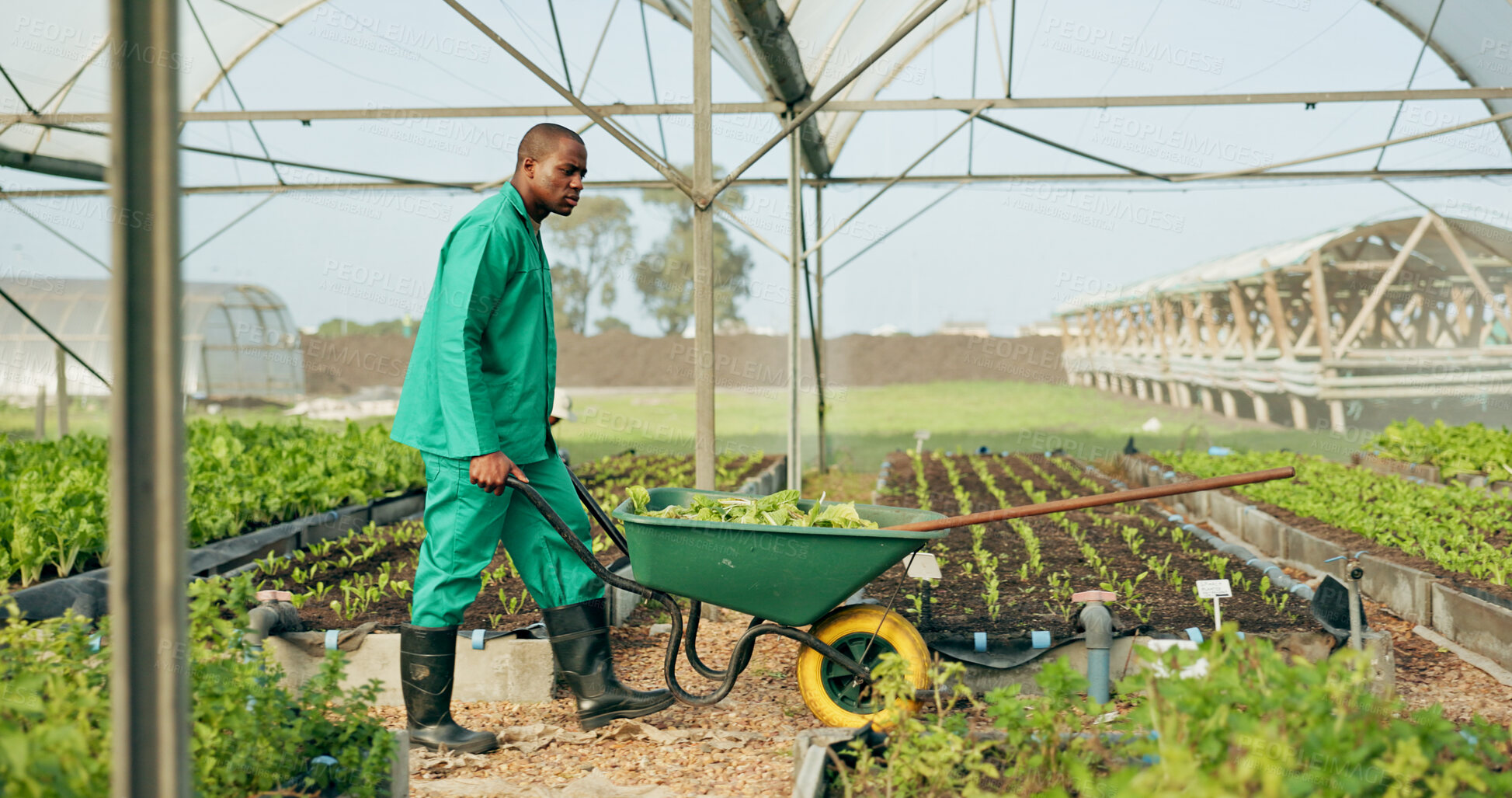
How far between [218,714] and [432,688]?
36.7 inches

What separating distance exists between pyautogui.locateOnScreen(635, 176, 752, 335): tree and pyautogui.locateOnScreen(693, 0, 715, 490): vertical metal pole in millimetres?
19191

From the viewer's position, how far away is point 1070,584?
3873 mm

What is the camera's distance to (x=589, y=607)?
2.74m

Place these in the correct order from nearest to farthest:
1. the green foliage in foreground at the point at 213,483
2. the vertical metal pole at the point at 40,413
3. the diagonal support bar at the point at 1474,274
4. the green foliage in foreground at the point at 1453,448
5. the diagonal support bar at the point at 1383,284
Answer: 1. the green foliage in foreground at the point at 213,483
2. the green foliage in foreground at the point at 1453,448
3. the vertical metal pole at the point at 40,413
4. the diagonal support bar at the point at 1474,274
5. the diagonal support bar at the point at 1383,284

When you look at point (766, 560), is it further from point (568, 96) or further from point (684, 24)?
point (684, 24)

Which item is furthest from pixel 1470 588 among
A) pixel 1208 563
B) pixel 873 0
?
pixel 873 0

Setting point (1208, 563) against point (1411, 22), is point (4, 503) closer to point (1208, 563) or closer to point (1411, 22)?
point (1208, 563)

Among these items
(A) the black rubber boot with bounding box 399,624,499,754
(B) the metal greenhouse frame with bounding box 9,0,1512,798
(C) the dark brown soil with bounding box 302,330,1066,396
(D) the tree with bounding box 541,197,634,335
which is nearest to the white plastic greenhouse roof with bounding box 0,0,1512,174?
(B) the metal greenhouse frame with bounding box 9,0,1512,798

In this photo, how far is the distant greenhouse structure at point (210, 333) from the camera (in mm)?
13266

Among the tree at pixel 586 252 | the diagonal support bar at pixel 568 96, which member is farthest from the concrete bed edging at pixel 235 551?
the tree at pixel 586 252

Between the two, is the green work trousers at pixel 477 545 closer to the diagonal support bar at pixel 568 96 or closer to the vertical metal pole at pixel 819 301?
the diagonal support bar at pixel 568 96

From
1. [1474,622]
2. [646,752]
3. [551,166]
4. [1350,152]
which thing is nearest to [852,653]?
[646,752]

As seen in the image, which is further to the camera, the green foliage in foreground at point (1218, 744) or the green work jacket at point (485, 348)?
the green work jacket at point (485, 348)

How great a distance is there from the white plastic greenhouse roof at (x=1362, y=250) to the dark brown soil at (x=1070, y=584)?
286 inches
